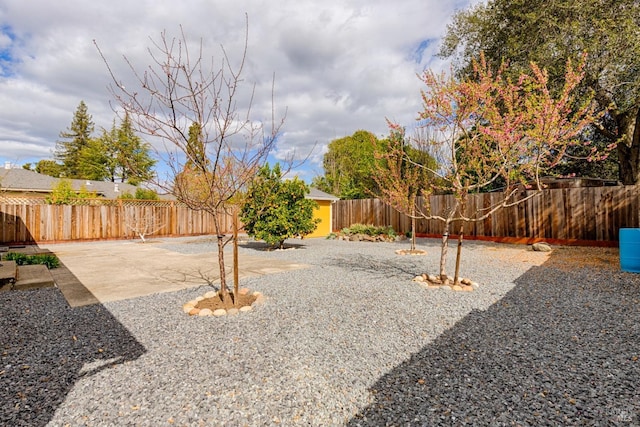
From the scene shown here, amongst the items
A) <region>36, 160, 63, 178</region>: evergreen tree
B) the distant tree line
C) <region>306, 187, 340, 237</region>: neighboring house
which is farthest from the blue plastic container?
<region>36, 160, 63, 178</region>: evergreen tree

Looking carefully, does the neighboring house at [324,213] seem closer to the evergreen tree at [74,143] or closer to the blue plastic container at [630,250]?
the blue plastic container at [630,250]

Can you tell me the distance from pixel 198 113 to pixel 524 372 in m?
3.67

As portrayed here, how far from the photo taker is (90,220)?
11859 mm

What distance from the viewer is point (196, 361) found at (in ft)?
7.63

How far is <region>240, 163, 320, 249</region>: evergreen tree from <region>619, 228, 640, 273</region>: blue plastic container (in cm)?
708

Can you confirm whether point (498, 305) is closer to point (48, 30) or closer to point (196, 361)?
point (196, 361)

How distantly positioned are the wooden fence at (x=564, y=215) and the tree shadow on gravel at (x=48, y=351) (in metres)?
10.9

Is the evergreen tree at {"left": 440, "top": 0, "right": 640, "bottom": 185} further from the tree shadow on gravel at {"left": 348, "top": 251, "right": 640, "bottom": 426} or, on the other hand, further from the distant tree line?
the distant tree line

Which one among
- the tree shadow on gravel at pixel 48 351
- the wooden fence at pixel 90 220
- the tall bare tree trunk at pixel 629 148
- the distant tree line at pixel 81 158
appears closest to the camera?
the tree shadow on gravel at pixel 48 351

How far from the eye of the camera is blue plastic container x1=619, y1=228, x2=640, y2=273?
5.19 m

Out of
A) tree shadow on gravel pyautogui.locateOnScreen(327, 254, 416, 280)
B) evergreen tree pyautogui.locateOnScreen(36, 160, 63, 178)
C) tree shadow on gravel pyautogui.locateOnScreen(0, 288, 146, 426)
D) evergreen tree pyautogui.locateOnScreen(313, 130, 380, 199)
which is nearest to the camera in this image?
tree shadow on gravel pyautogui.locateOnScreen(0, 288, 146, 426)

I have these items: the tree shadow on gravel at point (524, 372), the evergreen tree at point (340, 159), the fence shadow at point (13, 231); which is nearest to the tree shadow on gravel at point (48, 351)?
the tree shadow on gravel at point (524, 372)

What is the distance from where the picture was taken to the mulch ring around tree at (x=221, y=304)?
344cm

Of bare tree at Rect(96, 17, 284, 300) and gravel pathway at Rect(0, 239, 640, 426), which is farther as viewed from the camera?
bare tree at Rect(96, 17, 284, 300)
